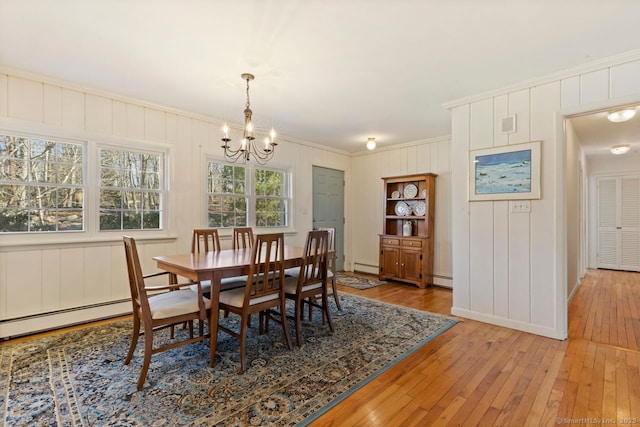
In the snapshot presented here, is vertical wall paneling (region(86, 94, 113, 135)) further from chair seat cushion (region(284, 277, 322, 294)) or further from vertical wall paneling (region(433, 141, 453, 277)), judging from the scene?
vertical wall paneling (region(433, 141, 453, 277))

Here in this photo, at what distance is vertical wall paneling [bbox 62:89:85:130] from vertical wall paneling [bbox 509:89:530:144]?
4.54 m

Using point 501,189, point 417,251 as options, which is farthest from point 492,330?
point 417,251

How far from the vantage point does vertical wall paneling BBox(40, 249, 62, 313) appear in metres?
3.05

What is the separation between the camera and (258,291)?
2.54 metres

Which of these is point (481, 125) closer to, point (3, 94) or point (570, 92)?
point (570, 92)

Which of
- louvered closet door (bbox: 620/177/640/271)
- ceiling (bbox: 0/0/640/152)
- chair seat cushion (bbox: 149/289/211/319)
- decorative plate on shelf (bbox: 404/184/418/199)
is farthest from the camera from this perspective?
louvered closet door (bbox: 620/177/640/271)

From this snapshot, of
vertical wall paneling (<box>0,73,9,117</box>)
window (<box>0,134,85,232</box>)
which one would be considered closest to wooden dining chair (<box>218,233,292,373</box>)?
window (<box>0,134,85,232</box>)

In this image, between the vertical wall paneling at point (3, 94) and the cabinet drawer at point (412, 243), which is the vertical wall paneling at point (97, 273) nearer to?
the vertical wall paneling at point (3, 94)

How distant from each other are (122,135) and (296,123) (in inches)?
86.3

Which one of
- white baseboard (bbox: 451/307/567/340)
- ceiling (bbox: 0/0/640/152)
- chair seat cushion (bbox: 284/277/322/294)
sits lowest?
white baseboard (bbox: 451/307/567/340)

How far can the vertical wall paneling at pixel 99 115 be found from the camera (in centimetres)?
329

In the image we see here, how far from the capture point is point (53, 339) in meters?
2.83

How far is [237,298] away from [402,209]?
12.5 feet

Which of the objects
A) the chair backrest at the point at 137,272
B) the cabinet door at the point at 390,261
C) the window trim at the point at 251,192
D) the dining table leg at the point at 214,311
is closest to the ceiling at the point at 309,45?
the window trim at the point at 251,192
